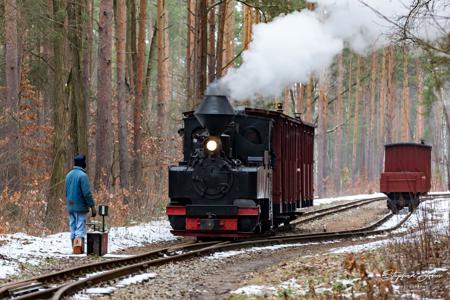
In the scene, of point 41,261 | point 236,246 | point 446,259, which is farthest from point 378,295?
point 236,246

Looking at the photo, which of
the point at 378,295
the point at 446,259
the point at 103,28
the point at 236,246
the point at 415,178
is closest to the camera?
the point at 378,295

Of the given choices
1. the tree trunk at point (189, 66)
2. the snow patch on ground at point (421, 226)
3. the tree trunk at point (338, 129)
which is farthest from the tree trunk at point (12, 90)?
the tree trunk at point (338, 129)

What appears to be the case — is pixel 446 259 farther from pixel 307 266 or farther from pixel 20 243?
pixel 20 243

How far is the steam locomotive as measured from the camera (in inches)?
663

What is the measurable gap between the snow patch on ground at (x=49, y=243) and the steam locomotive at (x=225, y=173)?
1056mm

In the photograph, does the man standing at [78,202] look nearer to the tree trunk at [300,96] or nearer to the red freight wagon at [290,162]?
the red freight wagon at [290,162]

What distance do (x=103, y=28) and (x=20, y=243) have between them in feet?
31.1

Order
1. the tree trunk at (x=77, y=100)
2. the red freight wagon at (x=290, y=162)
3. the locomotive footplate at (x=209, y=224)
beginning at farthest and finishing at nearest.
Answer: the tree trunk at (x=77, y=100) < the red freight wagon at (x=290, y=162) < the locomotive footplate at (x=209, y=224)

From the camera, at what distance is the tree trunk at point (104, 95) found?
22328 mm

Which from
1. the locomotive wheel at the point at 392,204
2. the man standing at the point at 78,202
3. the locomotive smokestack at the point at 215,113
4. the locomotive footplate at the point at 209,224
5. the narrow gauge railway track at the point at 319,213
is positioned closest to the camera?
the man standing at the point at 78,202

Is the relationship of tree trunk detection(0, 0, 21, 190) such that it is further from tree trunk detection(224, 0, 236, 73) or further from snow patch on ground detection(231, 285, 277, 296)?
tree trunk detection(224, 0, 236, 73)

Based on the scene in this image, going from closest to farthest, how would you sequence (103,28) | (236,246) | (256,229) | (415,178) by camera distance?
(236,246)
(256,229)
(103,28)
(415,178)

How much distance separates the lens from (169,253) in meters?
14.8

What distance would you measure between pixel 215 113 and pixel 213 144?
2.41 ft
